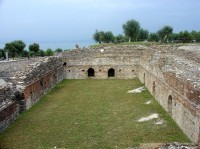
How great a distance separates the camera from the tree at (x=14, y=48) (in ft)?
162

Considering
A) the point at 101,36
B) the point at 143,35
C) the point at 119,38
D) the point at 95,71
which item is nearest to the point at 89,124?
the point at 95,71

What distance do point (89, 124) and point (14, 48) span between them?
3818cm

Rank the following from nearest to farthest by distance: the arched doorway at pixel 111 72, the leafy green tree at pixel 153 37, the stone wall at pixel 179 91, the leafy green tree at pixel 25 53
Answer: the stone wall at pixel 179 91 < the arched doorway at pixel 111 72 < the leafy green tree at pixel 25 53 < the leafy green tree at pixel 153 37

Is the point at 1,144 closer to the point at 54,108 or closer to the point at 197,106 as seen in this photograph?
the point at 54,108

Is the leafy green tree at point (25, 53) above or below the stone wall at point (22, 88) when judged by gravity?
above

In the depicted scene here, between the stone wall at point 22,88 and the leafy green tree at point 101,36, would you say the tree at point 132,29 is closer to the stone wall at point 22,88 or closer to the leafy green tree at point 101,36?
the leafy green tree at point 101,36

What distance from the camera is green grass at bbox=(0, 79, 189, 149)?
12.3 meters

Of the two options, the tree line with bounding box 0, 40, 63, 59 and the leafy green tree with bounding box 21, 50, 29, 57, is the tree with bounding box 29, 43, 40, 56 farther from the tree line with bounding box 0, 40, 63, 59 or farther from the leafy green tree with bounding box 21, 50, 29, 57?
Result: the leafy green tree with bounding box 21, 50, 29, 57

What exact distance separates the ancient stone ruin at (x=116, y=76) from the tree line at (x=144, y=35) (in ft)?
63.4

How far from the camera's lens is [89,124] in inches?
572

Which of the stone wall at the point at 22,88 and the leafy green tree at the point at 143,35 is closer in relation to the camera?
the stone wall at the point at 22,88

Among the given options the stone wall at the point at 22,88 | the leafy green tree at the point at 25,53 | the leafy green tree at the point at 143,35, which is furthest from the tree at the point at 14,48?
the stone wall at the point at 22,88

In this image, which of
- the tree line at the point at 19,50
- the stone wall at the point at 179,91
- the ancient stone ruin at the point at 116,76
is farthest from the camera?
the tree line at the point at 19,50

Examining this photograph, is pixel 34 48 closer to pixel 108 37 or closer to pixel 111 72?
pixel 108 37
